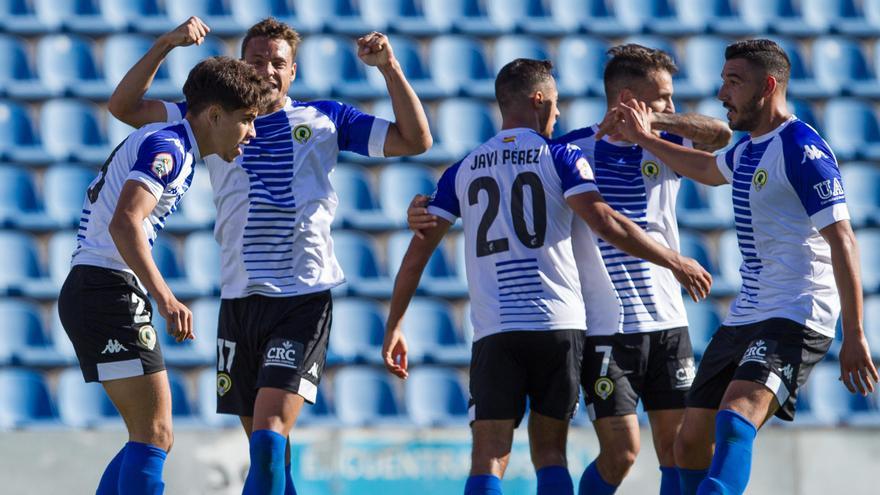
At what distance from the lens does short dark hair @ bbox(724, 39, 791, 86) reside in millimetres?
4742

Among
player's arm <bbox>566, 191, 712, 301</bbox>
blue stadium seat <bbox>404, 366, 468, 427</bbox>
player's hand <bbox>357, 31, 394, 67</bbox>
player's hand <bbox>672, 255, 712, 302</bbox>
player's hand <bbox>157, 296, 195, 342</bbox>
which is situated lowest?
blue stadium seat <bbox>404, 366, 468, 427</bbox>

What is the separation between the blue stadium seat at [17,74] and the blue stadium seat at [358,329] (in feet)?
9.13

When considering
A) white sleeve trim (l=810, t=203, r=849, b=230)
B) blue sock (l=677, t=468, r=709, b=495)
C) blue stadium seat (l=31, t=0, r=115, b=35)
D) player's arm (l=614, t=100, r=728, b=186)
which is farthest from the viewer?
blue stadium seat (l=31, t=0, r=115, b=35)

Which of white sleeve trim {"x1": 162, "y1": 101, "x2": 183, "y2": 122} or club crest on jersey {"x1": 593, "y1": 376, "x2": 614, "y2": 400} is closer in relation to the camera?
club crest on jersey {"x1": 593, "y1": 376, "x2": 614, "y2": 400}

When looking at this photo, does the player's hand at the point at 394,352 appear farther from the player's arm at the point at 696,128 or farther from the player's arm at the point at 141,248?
the player's arm at the point at 696,128

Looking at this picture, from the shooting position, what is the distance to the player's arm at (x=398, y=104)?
4895 mm

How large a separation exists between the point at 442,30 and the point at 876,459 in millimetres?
4687

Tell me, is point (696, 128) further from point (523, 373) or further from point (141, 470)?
point (141, 470)

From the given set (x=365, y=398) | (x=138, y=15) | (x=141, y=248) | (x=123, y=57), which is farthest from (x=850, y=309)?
(x=138, y=15)

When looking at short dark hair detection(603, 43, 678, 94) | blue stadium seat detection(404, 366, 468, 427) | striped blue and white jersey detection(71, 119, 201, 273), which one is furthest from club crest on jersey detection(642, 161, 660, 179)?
blue stadium seat detection(404, 366, 468, 427)

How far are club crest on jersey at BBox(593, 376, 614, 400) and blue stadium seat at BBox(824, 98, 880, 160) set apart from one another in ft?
18.2

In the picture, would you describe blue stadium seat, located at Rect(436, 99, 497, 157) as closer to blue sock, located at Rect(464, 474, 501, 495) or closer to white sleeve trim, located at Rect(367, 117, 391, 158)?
white sleeve trim, located at Rect(367, 117, 391, 158)

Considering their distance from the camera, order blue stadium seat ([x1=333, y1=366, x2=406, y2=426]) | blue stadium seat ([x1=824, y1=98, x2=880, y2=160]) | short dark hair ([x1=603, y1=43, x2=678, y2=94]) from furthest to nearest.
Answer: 1. blue stadium seat ([x1=824, y1=98, x2=880, y2=160])
2. blue stadium seat ([x1=333, y1=366, x2=406, y2=426])
3. short dark hair ([x1=603, y1=43, x2=678, y2=94])

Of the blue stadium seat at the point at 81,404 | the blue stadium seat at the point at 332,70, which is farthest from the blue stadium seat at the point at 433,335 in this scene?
the blue stadium seat at the point at 81,404
